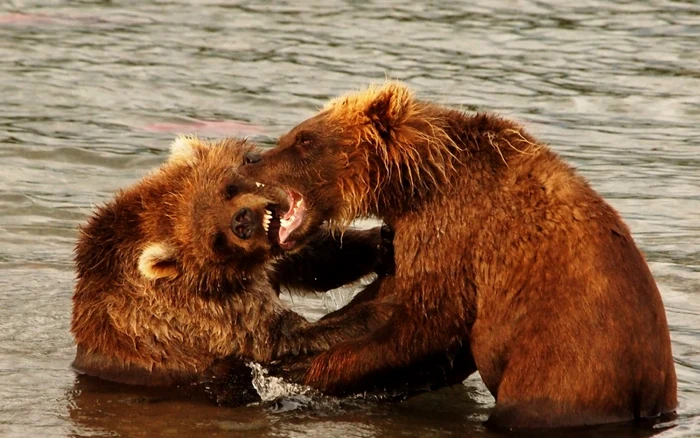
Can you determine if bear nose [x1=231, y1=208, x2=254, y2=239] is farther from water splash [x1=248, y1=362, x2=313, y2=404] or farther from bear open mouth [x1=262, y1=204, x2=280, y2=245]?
water splash [x1=248, y1=362, x2=313, y2=404]

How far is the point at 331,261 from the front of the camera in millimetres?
8789

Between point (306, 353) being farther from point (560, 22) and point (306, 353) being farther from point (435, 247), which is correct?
point (560, 22)

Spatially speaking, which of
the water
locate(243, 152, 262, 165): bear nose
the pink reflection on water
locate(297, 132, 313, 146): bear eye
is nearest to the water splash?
the water

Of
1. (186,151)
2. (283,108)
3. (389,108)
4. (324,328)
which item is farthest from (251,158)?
(283,108)

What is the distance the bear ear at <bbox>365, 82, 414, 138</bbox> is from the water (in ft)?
5.12

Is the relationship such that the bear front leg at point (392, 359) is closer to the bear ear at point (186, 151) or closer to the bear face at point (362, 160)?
the bear face at point (362, 160)

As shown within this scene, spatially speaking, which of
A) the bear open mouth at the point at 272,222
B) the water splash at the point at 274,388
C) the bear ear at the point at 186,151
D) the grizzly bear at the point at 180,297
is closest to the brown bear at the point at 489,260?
the water splash at the point at 274,388

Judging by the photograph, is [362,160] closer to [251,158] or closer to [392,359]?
[251,158]

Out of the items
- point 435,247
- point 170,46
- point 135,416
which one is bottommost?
point 135,416

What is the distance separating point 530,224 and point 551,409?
93 cm

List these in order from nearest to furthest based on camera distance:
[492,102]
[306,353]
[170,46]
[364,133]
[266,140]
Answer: [364,133] → [306,353] → [266,140] → [492,102] → [170,46]

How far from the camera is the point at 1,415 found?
7.80 m

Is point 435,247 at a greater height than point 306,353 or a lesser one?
greater

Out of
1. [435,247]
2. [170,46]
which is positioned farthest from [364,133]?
[170,46]
